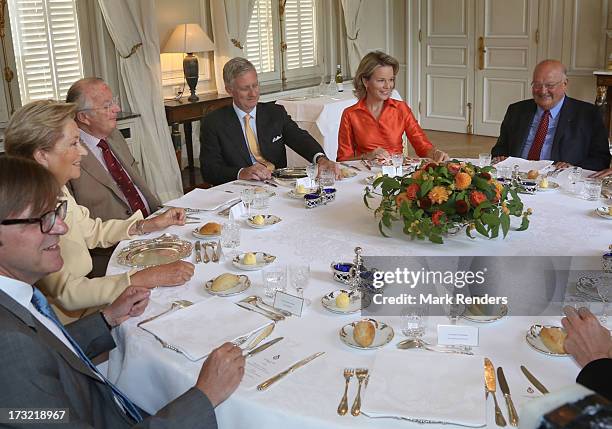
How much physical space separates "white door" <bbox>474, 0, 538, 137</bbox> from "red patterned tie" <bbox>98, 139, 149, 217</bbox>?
571 cm

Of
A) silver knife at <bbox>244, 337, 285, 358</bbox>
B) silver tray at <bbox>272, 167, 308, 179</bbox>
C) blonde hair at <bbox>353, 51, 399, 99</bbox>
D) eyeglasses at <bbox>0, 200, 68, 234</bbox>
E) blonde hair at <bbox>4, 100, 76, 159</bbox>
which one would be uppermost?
blonde hair at <bbox>353, 51, 399, 99</bbox>

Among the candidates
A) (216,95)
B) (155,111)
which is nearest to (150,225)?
(155,111)

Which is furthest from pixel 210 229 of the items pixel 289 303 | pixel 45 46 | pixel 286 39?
pixel 286 39

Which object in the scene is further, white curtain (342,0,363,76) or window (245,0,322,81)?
white curtain (342,0,363,76)

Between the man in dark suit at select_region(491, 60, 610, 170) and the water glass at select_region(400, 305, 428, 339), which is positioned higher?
the man in dark suit at select_region(491, 60, 610, 170)

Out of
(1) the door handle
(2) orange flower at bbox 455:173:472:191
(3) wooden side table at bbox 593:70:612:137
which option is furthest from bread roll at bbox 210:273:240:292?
(1) the door handle

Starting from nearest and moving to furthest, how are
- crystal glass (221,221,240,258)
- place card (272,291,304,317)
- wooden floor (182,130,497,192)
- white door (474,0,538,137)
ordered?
place card (272,291,304,317)
crystal glass (221,221,240,258)
wooden floor (182,130,497,192)
white door (474,0,538,137)

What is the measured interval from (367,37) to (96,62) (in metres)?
3.78

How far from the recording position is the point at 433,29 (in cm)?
832

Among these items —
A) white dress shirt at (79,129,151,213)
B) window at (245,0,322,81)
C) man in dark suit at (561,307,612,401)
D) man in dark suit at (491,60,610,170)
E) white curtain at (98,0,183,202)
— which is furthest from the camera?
window at (245,0,322,81)

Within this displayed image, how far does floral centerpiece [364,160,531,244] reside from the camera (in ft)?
7.22

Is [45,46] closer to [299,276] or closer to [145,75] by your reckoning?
[145,75]

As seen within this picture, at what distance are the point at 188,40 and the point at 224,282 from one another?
442cm

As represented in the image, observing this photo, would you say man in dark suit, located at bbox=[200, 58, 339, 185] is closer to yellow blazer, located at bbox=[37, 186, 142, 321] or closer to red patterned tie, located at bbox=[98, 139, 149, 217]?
red patterned tie, located at bbox=[98, 139, 149, 217]
